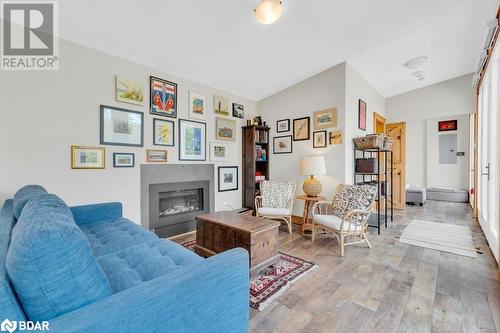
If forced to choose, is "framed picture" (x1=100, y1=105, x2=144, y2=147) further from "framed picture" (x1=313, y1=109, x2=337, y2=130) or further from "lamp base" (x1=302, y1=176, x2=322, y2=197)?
"framed picture" (x1=313, y1=109, x2=337, y2=130)

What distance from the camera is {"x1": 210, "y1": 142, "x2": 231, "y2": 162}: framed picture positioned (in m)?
3.84

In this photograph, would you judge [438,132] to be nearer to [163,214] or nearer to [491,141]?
[491,141]

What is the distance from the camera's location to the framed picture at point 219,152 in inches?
151

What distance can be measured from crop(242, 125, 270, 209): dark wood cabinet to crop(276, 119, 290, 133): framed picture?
8.8 inches

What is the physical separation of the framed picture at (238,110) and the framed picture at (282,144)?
0.80 metres

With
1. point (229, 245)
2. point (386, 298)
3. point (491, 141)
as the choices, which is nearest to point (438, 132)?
point (491, 141)

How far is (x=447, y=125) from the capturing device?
21.8ft

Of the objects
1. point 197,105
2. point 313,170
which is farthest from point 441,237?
point 197,105

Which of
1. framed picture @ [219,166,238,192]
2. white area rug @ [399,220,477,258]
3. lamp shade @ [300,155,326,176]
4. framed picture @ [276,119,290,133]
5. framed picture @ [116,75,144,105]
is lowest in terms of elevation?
white area rug @ [399,220,477,258]

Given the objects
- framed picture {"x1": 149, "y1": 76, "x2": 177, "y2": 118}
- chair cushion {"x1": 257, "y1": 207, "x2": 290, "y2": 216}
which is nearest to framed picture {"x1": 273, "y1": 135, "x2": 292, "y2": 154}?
chair cushion {"x1": 257, "y1": 207, "x2": 290, "y2": 216}

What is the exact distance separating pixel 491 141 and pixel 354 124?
1.73 meters

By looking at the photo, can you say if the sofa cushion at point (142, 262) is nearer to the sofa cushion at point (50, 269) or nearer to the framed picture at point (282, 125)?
the sofa cushion at point (50, 269)

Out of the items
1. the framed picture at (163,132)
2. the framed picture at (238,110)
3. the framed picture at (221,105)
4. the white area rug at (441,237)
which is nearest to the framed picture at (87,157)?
the framed picture at (163,132)

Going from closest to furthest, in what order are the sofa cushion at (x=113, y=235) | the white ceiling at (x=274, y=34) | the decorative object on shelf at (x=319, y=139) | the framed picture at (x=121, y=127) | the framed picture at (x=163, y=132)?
the sofa cushion at (x=113, y=235) < the white ceiling at (x=274, y=34) < the framed picture at (x=121, y=127) < the framed picture at (x=163, y=132) < the decorative object on shelf at (x=319, y=139)
